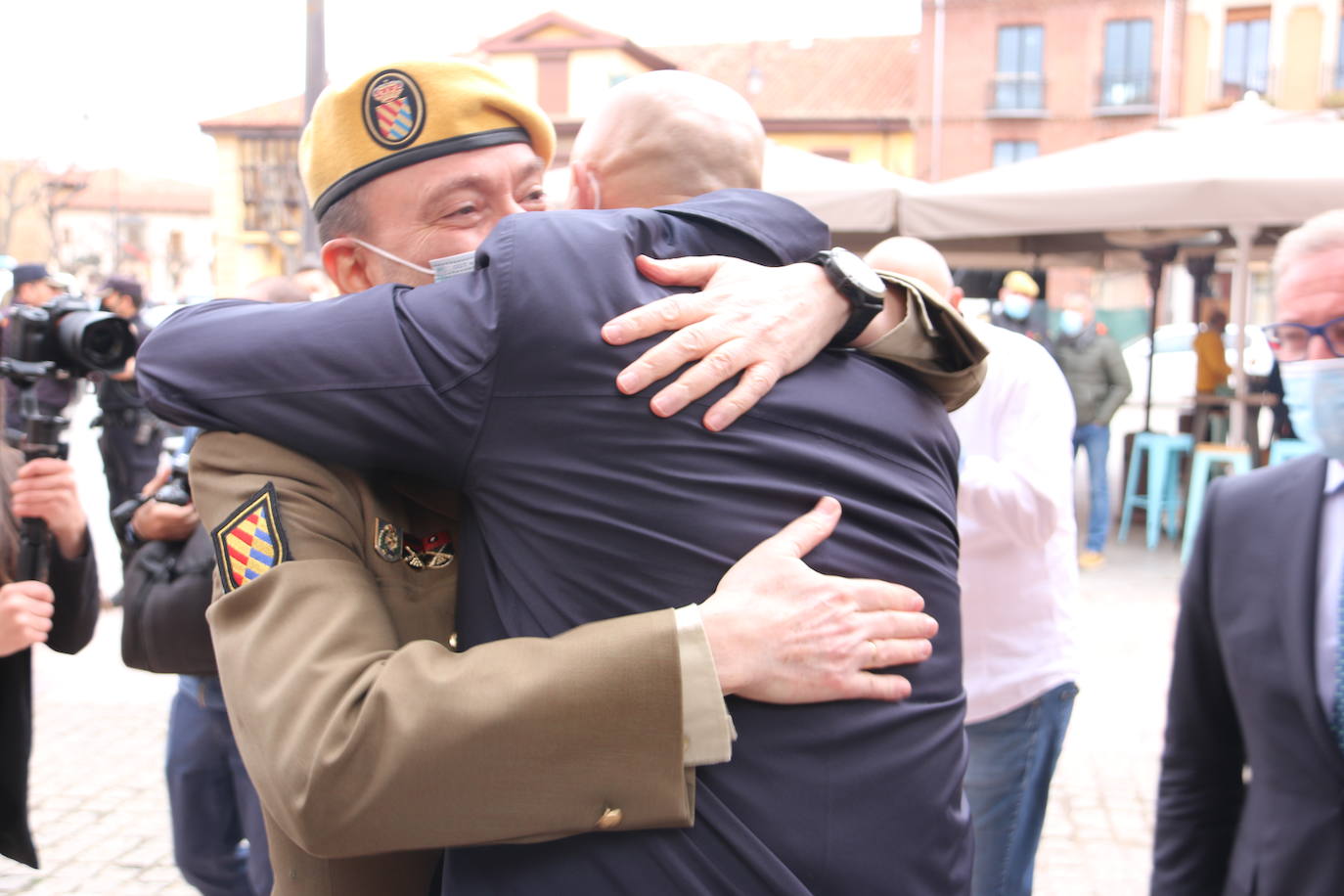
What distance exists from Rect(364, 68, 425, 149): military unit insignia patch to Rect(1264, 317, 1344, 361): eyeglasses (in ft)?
5.09

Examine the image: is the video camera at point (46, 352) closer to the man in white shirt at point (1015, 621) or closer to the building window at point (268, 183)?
the man in white shirt at point (1015, 621)

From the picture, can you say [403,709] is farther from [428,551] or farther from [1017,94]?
[1017,94]

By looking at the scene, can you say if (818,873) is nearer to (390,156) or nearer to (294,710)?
(294,710)

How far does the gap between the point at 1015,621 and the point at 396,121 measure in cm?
217

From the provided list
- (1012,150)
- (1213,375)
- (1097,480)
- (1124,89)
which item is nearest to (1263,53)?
(1124,89)

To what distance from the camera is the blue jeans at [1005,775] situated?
3080 millimetres

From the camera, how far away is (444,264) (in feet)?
5.27

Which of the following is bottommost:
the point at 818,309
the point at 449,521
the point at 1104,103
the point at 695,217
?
the point at 449,521

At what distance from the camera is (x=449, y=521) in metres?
1.49

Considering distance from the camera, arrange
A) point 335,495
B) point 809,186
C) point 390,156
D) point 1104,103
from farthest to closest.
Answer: point 1104,103
point 809,186
point 390,156
point 335,495

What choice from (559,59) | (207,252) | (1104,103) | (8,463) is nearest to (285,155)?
(559,59)

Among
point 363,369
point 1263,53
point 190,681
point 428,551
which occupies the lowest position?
point 190,681

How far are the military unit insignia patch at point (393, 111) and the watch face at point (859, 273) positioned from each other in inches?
24.1

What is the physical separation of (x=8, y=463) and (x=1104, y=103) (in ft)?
127
